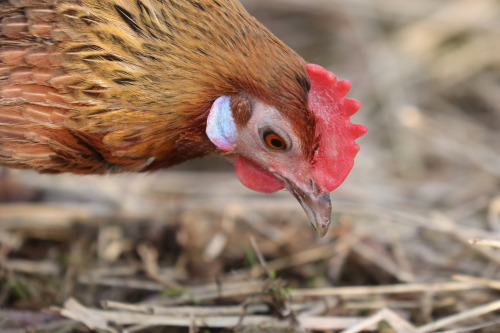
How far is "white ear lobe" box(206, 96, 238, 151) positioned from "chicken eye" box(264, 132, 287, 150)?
0.37ft

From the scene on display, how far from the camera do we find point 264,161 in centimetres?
195

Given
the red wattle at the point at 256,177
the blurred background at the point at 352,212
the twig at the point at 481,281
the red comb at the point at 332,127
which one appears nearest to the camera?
the red comb at the point at 332,127

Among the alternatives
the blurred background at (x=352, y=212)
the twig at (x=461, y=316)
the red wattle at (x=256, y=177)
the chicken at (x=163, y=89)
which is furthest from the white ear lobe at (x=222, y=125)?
the twig at (x=461, y=316)

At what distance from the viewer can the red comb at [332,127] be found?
71.4 inches

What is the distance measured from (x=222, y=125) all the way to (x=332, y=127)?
0.37 metres

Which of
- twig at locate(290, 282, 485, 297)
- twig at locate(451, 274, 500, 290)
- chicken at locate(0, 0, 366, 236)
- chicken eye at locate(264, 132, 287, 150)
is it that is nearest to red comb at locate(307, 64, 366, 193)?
chicken at locate(0, 0, 366, 236)

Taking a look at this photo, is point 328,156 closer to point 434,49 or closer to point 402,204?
point 402,204

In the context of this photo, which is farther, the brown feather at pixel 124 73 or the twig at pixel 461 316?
the twig at pixel 461 316

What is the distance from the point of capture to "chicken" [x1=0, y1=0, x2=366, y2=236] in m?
1.83

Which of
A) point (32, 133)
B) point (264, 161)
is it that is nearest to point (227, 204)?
point (264, 161)

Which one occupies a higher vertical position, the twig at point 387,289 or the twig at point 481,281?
the twig at point 481,281

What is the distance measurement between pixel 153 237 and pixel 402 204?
144cm

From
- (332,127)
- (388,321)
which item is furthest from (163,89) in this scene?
(388,321)

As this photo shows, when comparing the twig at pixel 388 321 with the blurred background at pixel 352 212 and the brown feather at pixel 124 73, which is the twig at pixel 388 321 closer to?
the blurred background at pixel 352 212
